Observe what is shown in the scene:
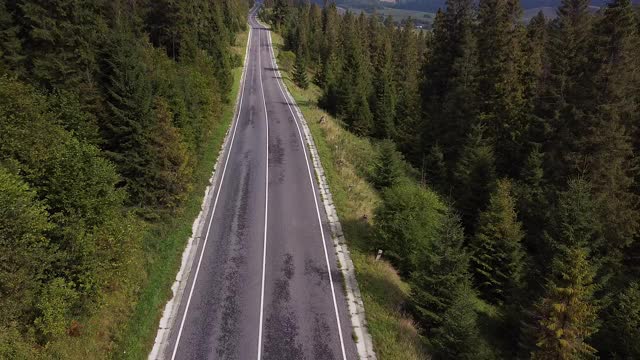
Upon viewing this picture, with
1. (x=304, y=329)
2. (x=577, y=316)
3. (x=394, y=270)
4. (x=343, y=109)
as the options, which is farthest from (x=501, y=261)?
(x=343, y=109)

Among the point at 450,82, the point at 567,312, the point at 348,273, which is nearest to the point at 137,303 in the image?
the point at 348,273

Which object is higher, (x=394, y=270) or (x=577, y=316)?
(x=577, y=316)

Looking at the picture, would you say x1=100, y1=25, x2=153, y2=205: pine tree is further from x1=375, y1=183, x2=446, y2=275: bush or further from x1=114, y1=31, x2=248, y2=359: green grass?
x1=375, y1=183, x2=446, y2=275: bush

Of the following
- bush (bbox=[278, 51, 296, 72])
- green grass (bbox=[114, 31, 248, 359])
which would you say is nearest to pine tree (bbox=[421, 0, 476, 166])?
green grass (bbox=[114, 31, 248, 359])

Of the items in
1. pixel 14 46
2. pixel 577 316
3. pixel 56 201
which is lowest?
pixel 577 316

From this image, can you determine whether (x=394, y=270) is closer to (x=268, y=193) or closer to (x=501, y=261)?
(x=501, y=261)

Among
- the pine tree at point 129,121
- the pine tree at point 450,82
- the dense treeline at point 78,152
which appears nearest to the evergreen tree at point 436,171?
the pine tree at point 450,82
